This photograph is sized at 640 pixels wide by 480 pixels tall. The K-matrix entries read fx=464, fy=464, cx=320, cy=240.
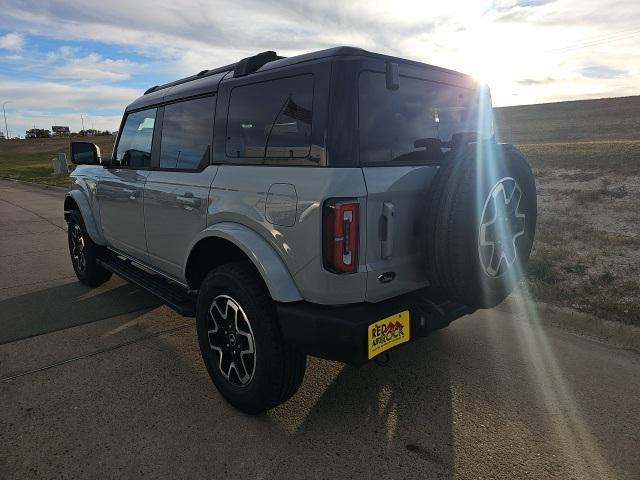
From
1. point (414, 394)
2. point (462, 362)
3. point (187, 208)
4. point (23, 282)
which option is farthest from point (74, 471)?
point (23, 282)

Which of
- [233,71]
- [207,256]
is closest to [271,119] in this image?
[233,71]

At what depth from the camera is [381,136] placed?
2.42 m

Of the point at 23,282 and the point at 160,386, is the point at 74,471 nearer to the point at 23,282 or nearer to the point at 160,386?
the point at 160,386

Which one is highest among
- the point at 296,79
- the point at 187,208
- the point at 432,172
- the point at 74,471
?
the point at 296,79

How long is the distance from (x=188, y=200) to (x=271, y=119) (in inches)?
33.7

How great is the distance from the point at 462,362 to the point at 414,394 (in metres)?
0.59

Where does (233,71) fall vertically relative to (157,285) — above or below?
above

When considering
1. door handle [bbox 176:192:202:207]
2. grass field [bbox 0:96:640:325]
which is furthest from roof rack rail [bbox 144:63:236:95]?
grass field [bbox 0:96:640:325]

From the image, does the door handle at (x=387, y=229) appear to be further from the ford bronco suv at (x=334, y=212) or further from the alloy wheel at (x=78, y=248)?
the alloy wheel at (x=78, y=248)

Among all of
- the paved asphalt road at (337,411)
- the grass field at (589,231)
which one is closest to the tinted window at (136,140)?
the paved asphalt road at (337,411)

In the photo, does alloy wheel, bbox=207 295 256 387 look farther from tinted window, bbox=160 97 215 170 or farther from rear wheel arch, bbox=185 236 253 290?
tinted window, bbox=160 97 215 170

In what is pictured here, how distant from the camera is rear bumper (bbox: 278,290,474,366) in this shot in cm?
221

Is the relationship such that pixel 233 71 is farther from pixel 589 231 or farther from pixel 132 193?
pixel 589 231

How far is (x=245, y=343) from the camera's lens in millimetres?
2639
